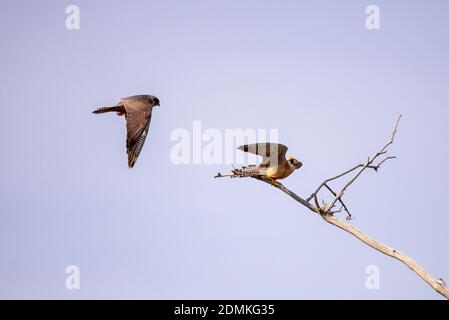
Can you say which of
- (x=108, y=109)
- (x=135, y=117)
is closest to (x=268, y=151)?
(x=135, y=117)

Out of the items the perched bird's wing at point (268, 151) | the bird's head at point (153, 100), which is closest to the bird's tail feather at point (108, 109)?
the bird's head at point (153, 100)

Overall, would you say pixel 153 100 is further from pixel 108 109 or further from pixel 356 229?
pixel 356 229

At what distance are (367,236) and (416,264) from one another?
80cm

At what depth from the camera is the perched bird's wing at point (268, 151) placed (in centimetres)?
958

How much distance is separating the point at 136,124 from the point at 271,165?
120 inches

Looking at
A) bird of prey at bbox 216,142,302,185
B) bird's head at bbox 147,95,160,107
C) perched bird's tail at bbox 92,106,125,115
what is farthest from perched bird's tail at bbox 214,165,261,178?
perched bird's tail at bbox 92,106,125,115

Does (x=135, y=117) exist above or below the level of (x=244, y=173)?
above

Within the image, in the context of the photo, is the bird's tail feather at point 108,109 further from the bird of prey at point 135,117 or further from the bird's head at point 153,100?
the bird's head at point 153,100

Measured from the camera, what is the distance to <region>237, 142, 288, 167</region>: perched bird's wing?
9.58 m

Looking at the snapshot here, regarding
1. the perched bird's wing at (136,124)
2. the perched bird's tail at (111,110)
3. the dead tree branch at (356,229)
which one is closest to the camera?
the dead tree branch at (356,229)

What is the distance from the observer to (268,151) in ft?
32.1

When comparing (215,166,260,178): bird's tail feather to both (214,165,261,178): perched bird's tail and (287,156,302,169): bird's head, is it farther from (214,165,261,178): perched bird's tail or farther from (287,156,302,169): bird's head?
A: (287,156,302,169): bird's head
